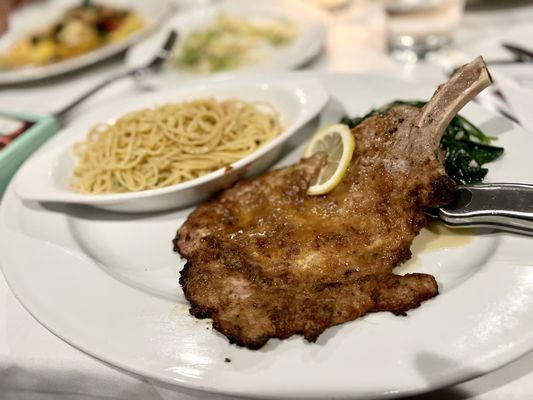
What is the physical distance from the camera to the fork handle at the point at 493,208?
7.50 feet

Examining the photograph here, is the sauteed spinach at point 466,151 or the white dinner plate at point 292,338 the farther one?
the sauteed spinach at point 466,151

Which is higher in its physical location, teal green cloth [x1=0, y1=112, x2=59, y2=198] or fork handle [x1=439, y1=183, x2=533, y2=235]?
fork handle [x1=439, y1=183, x2=533, y2=235]

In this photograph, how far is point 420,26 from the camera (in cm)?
439

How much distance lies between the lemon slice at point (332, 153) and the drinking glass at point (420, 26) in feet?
6.48

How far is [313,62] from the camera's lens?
472 cm

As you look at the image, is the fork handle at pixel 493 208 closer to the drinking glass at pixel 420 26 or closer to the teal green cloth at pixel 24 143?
the drinking glass at pixel 420 26

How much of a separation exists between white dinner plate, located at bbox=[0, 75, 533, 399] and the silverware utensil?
0.29ft

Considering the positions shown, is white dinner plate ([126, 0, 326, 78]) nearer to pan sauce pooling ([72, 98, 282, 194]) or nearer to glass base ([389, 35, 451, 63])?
glass base ([389, 35, 451, 63])

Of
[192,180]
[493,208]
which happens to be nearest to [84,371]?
[192,180]

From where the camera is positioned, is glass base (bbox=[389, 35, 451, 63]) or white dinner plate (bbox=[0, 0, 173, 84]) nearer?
glass base (bbox=[389, 35, 451, 63])

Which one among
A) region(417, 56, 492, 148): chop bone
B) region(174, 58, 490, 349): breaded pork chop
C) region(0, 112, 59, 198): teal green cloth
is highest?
region(417, 56, 492, 148): chop bone

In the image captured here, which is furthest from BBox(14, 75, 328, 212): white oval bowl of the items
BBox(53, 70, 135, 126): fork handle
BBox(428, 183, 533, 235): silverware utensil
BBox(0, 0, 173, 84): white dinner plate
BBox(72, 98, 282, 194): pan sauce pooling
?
BBox(0, 0, 173, 84): white dinner plate

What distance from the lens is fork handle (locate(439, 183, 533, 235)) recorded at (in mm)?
2287

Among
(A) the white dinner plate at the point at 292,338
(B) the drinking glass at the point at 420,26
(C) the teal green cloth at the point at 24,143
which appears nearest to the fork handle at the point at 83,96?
(C) the teal green cloth at the point at 24,143
